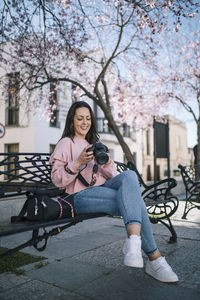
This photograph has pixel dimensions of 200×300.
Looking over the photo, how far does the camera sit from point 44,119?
16688 mm

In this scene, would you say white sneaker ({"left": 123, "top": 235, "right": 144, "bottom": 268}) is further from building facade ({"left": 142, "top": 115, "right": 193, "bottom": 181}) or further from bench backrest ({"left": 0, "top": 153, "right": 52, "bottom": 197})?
building facade ({"left": 142, "top": 115, "right": 193, "bottom": 181})

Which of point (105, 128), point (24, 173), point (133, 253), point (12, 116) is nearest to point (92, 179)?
point (133, 253)

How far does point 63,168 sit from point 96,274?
96 cm

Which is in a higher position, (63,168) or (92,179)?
(63,168)

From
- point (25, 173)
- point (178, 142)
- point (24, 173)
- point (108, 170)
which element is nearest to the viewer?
point (108, 170)

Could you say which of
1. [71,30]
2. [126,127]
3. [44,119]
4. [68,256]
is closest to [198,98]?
[71,30]

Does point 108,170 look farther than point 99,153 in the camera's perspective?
Yes

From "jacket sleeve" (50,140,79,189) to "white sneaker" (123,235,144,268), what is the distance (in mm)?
708

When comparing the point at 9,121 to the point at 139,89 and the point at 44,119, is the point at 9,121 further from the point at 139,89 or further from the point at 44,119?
the point at 139,89

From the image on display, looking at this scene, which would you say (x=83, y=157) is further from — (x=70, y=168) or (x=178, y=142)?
(x=178, y=142)

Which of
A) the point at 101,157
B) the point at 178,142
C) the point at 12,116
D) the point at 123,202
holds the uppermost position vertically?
the point at 12,116

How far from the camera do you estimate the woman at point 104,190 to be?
2201mm

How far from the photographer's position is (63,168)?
8.07 feet

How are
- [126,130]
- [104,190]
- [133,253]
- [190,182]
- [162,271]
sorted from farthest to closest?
[126,130]
[190,182]
[104,190]
[162,271]
[133,253]
